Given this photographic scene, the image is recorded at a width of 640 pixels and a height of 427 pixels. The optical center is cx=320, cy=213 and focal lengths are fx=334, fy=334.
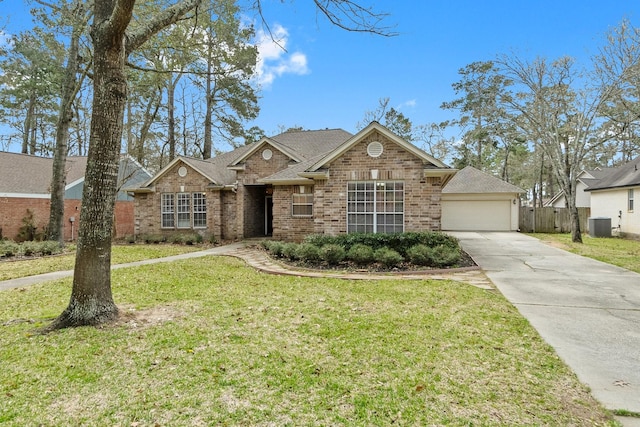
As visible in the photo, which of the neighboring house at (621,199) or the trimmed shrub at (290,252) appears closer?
the trimmed shrub at (290,252)

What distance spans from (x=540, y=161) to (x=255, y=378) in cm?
4075

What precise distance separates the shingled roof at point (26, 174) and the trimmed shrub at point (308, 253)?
13495 millimetres

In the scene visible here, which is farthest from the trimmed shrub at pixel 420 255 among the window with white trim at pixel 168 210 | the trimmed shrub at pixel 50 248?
the trimmed shrub at pixel 50 248

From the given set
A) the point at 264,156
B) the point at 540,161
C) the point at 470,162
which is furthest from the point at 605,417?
the point at 540,161

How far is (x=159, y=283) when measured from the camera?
7.73m

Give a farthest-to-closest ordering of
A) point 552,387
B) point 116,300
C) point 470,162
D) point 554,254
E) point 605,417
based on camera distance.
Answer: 1. point 470,162
2. point 554,254
3. point 116,300
4. point 552,387
5. point 605,417

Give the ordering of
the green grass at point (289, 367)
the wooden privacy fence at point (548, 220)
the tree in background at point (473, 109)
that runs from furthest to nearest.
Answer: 1. the tree in background at point (473, 109)
2. the wooden privacy fence at point (548, 220)
3. the green grass at point (289, 367)

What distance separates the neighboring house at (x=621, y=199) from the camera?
17984 millimetres

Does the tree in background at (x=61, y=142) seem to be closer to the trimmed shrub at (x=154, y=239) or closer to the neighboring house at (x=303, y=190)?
the trimmed shrub at (x=154, y=239)

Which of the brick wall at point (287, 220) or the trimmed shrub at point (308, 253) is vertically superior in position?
the brick wall at point (287, 220)

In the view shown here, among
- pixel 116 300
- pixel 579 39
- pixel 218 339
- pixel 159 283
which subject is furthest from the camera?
pixel 579 39

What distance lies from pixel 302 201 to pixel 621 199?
18.7m

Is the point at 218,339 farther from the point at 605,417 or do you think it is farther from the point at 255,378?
the point at 605,417

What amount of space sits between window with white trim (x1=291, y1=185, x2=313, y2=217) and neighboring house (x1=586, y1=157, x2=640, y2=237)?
56.5 feet
